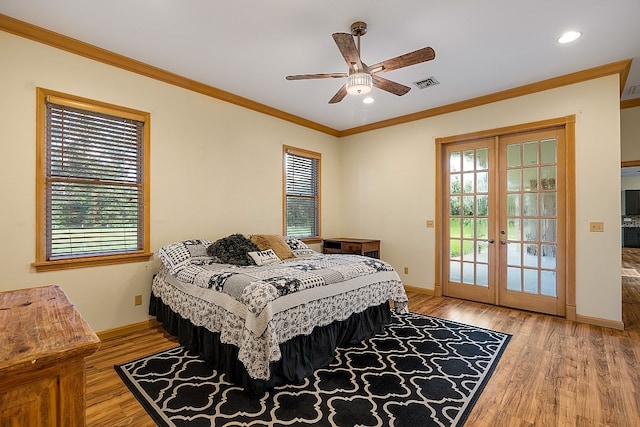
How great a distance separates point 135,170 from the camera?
325 cm

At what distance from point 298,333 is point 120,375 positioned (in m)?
1.37

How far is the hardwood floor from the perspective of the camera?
1.89 m

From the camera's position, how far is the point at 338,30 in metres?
2.65

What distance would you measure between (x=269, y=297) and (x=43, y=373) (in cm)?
139

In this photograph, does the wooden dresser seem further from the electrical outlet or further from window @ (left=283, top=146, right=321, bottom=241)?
the electrical outlet

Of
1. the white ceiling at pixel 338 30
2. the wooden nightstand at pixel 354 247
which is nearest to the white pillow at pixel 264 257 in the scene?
the wooden nightstand at pixel 354 247

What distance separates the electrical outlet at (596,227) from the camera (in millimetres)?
3350

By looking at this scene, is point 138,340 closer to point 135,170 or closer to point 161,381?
point 161,381

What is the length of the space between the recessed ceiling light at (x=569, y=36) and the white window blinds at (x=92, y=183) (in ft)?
13.3

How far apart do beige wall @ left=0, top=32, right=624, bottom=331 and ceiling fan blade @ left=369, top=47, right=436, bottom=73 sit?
7.24ft

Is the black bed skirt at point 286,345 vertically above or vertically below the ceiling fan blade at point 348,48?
below

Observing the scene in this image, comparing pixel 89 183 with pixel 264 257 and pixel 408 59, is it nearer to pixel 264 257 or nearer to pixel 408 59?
pixel 264 257

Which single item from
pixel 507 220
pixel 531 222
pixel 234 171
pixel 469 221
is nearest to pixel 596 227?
pixel 531 222

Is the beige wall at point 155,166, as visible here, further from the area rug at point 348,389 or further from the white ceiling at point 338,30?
the area rug at point 348,389
